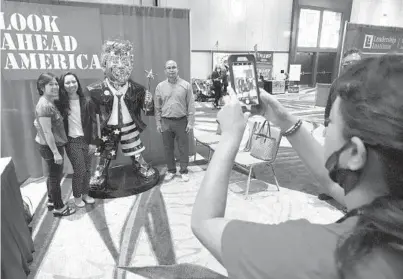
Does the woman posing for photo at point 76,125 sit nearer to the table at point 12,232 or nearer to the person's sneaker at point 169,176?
the table at point 12,232

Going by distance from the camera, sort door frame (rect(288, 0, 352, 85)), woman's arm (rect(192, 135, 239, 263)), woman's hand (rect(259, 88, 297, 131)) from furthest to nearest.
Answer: door frame (rect(288, 0, 352, 85))
woman's hand (rect(259, 88, 297, 131))
woman's arm (rect(192, 135, 239, 263))

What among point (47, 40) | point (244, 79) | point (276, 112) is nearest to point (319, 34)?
point (47, 40)

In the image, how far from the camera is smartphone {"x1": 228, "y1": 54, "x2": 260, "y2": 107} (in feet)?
4.29

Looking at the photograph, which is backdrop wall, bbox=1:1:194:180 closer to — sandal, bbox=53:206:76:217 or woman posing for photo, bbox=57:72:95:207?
woman posing for photo, bbox=57:72:95:207

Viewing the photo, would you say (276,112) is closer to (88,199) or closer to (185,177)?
(88,199)

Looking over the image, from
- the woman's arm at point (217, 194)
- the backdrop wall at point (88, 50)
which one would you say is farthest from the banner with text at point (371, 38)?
the woman's arm at point (217, 194)

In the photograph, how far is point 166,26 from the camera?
432 centimetres

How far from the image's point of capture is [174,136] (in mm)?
4184

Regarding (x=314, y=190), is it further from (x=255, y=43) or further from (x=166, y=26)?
(x=255, y=43)

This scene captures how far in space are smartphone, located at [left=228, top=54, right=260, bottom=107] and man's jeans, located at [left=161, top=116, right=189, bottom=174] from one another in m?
2.62

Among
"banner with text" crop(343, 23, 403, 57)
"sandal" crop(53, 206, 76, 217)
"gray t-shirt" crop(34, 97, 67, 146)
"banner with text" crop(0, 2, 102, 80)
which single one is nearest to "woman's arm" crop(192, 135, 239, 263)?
"gray t-shirt" crop(34, 97, 67, 146)

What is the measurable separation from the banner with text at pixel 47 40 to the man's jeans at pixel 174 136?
4.26ft

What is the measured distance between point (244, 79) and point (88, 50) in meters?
3.19

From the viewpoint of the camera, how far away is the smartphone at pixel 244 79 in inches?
51.4
